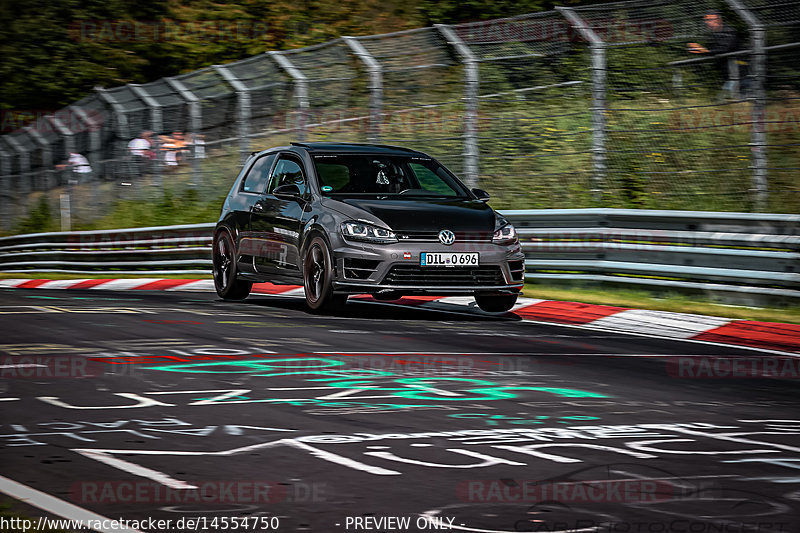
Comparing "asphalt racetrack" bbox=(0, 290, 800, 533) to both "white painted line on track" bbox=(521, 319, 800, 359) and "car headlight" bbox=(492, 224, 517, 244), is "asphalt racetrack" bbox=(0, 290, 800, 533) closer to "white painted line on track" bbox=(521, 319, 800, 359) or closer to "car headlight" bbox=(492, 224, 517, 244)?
"white painted line on track" bbox=(521, 319, 800, 359)

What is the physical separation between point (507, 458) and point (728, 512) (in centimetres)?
121

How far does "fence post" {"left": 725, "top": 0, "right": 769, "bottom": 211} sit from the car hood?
305cm

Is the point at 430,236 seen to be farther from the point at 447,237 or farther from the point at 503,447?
the point at 503,447

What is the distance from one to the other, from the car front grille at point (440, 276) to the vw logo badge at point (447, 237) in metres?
0.24

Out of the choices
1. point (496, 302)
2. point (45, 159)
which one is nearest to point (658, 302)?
point (496, 302)

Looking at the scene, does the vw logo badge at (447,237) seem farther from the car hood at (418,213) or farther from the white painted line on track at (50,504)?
the white painted line on track at (50,504)

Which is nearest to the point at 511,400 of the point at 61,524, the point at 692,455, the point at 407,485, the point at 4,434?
the point at 692,455

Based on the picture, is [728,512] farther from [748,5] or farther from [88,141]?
[88,141]

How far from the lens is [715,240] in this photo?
527 inches

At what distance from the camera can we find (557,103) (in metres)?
19.6

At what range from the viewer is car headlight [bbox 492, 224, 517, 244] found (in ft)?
40.9

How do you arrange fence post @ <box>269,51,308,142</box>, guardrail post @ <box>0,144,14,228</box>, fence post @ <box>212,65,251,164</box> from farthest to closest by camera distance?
guardrail post @ <box>0,144,14,228</box> < fence post @ <box>212,65,251,164</box> < fence post @ <box>269,51,308,142</box>

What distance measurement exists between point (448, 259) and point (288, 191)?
2.05 m
